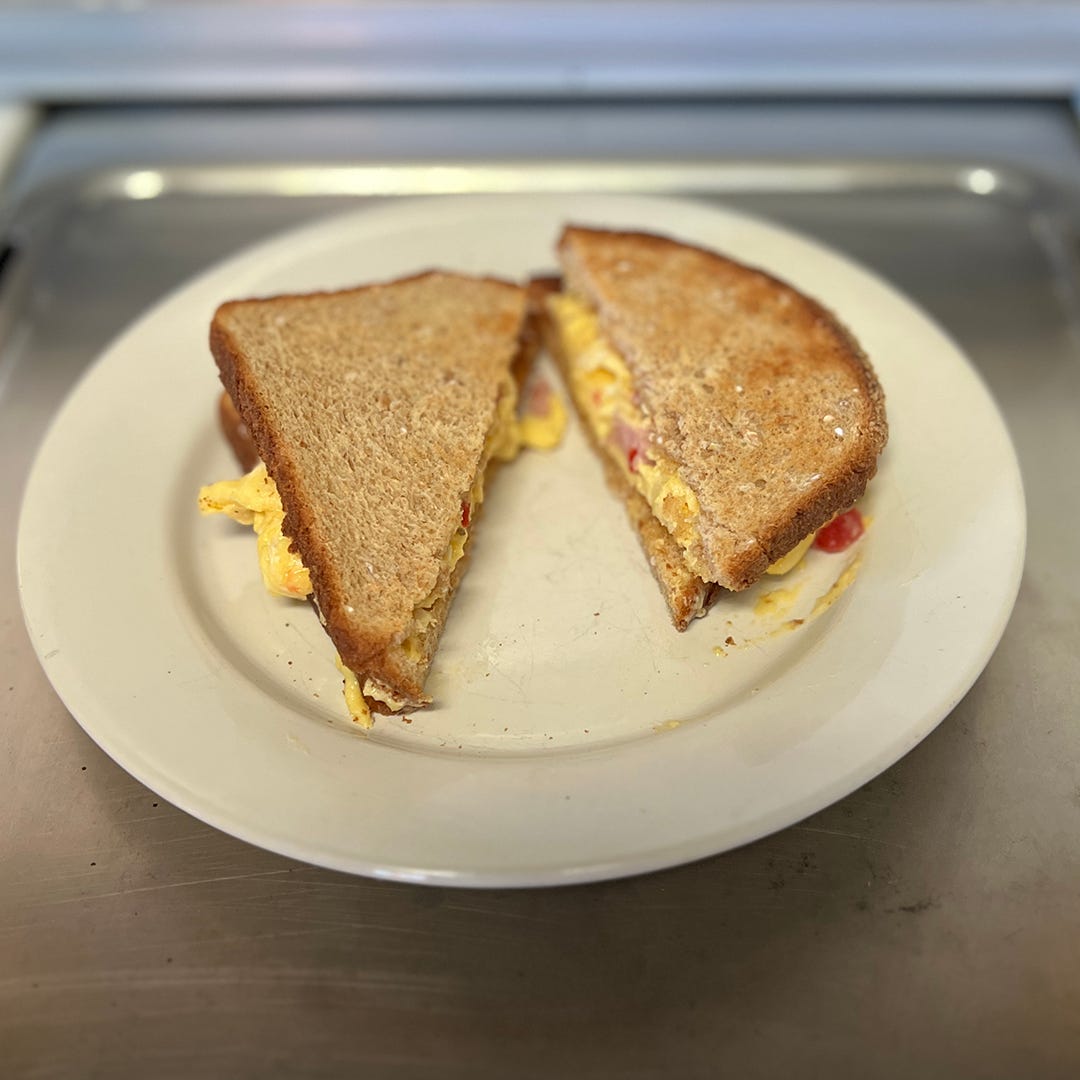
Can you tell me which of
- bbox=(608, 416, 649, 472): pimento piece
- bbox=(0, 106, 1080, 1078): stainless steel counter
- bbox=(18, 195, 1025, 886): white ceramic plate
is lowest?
bbox=(0, 106, 1080, 1078): stainless steel counter

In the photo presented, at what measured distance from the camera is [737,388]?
7.16 ft

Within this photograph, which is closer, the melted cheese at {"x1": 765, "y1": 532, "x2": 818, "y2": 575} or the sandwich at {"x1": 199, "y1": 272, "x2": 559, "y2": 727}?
the sandwich at {"x1": 199, "y1": 272, "x2": 559, "y2": 727}

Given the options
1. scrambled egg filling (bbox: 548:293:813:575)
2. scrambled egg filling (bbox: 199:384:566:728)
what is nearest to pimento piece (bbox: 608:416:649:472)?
scrambled egg filling (bbox: 548:293:813:575)

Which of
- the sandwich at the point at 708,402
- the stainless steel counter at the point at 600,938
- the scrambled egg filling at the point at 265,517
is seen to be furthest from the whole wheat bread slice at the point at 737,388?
the scrambled egg filling at the point at 265,517

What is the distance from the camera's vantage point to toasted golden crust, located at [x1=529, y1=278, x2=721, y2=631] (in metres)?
2.01

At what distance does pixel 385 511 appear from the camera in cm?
201

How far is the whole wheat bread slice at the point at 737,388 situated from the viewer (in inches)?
78.2

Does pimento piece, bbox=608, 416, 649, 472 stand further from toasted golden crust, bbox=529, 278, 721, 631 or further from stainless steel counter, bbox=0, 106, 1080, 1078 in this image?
stainless steel counter, bbox=0, 106, 1080, 1078

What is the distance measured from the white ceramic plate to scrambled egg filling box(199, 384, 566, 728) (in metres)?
0.06

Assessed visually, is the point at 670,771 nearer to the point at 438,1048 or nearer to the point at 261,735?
the point at 438,1048

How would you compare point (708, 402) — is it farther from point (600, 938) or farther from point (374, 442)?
point (600, 938)

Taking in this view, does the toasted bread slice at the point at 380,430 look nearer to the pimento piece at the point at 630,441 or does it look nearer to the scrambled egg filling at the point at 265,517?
the scrambled egg filling at the point at 265,517

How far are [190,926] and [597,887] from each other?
686 millimetres

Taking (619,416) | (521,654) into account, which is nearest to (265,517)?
(521,654)
